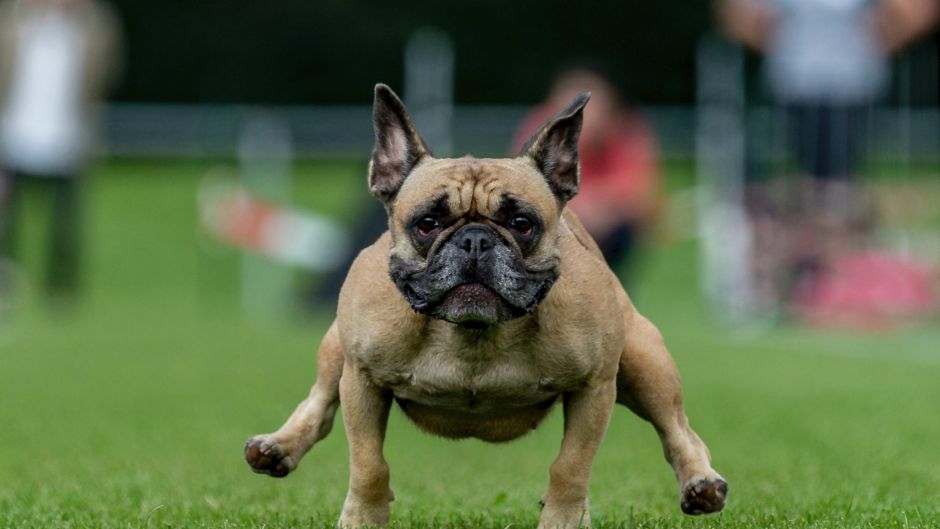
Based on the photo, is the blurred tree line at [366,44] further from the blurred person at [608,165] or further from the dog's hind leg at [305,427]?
the dog's hind leg at [305,427]

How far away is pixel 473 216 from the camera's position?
4.79 metres

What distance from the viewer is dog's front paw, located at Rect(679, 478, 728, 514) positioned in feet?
16.0

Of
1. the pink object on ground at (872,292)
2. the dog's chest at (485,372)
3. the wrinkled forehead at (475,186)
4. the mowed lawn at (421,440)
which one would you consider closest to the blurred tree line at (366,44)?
the mowed lawn at (421,440)

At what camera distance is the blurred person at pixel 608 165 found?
13.5 metres

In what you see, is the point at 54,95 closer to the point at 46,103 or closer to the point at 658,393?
the point at 46,103

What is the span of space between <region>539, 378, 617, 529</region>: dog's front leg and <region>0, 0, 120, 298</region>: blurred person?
12.2 metres

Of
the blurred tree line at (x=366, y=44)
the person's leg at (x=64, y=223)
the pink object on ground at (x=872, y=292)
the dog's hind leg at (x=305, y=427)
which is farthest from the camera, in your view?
the blurred tree line at (x=366, y=44)

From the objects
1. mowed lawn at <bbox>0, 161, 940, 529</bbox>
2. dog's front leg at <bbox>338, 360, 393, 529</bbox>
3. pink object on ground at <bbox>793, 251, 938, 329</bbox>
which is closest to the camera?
dog's front leg at <bbox>338, 360, 393, 529</bbox>

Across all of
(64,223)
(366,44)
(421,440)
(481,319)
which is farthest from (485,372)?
(366,44)

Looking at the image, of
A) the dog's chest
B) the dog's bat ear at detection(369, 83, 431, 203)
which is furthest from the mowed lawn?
the dog's bat ear at detection(369, 83, 431, 203)

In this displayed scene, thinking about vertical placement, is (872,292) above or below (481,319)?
below

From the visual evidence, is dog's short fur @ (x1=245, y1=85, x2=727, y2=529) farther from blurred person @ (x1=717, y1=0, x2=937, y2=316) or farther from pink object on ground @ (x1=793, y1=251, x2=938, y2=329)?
blurred person @ (x1=717, y1=0, x2=937, y2=316)

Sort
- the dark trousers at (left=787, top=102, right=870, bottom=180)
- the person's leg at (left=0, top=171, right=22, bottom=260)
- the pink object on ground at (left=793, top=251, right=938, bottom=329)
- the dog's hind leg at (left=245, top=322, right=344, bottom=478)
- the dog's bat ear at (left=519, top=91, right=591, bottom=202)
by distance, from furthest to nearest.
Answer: the person's leg at (left=0, top=171, right=22, bottom=260) < the dark trousers at (left=787, top=102, right=870, bottom=180) < the pink object on ground at (left=793, top=251, right=938, bottom=329) < the dog's hind leg at (left=245, top=322, right=344, bottom=478) < the dog's bat ear at (left=519, top=91, right=591, bottom=202)

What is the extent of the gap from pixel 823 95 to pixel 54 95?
7.35 m
